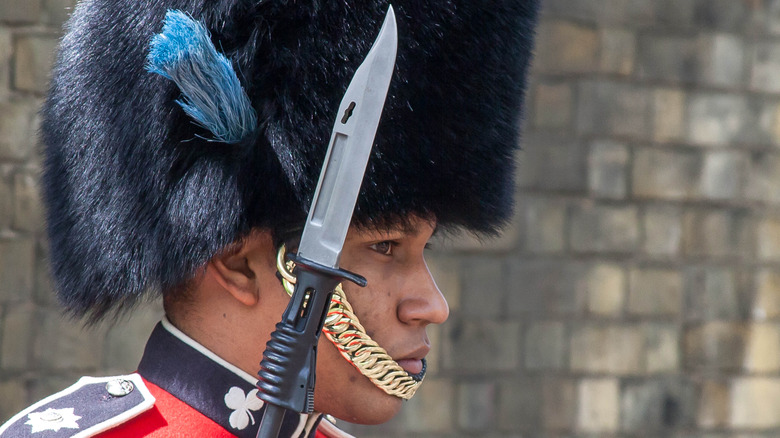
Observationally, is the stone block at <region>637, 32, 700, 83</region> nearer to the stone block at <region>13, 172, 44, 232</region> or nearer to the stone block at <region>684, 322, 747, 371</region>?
the stone block at <region>684, 322, 747, 371</region>

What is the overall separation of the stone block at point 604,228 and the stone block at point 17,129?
250 centimetres

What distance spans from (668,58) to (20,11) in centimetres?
304

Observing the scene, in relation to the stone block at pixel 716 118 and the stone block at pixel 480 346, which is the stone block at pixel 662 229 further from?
the stone block at pixel 480 346

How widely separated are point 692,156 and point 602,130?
0.55 meters

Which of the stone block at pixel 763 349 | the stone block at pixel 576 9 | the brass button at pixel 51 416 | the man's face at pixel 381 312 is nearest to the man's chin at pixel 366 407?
the man's face at pixel 381 312

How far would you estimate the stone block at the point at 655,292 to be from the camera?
514 centimetres

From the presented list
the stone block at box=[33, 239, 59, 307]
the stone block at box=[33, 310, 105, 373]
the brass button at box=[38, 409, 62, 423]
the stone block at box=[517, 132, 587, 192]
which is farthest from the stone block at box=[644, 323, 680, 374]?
the brass button at box=[38, 409, 62, 423]

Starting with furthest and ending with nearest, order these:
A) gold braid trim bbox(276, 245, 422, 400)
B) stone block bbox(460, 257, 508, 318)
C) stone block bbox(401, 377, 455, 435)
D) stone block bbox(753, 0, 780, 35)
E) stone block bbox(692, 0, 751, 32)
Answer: stone block bbox(753, 0, 780, 35) → stone block bbox(692, 0, 751, 32) → stone block bbox(460, 257, 508, 318) → stone block bbox(401, 377, 455, 435) → gold braid trim bbox(276, 245, 422, 400)

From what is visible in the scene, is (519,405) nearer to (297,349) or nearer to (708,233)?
(708,233)

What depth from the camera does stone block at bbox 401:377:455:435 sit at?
4609 millimetres

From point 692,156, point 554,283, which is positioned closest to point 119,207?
point 554,283

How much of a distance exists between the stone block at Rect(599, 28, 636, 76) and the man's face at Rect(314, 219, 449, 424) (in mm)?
3495

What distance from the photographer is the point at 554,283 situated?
494 centimetres

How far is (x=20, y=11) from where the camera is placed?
12.5 ft
